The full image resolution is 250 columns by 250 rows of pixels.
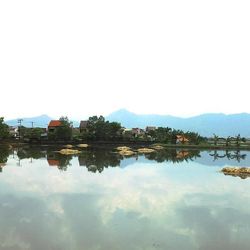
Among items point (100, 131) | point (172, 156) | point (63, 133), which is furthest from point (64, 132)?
point (172, 156)

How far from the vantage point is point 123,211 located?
25.5 m

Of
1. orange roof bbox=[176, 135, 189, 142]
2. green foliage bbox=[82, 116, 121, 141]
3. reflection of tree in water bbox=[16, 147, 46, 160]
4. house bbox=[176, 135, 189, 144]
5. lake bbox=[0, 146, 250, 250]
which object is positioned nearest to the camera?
lake bbox=[0, 146, 250, 250]

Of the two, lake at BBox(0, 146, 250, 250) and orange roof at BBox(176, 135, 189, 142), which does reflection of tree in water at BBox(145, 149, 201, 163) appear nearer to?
lake at BBox(0, 146, 250, 250)

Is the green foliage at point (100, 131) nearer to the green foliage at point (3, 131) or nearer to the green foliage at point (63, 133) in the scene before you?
the green foliage at point (63, 133)

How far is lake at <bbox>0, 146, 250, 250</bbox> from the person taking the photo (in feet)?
61.9

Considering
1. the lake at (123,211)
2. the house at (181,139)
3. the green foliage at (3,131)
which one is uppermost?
the green foliage at (3,131)

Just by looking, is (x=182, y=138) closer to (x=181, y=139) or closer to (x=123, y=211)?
(x=181, y=139)

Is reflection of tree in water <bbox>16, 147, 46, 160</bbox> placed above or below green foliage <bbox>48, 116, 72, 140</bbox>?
below

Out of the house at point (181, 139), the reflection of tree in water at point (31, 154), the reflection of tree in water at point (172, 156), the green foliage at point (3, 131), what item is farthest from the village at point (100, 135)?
the reflection of tree in water at point (172, 156)

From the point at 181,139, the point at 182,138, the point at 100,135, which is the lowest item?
the point at 181,139

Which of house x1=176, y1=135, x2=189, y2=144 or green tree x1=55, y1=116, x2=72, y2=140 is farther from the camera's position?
green tree x1=55, y1=116, x2=72, y2=140

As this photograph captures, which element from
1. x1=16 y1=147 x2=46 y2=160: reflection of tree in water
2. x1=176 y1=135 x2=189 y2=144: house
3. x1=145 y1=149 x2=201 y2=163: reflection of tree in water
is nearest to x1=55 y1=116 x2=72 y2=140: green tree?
x1=16 y1=147 x2=46 y2=160: reflection of tree in water

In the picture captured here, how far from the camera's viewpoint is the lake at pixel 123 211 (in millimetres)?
18859

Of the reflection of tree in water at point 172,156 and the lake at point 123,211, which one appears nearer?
the lake at point 123,211
